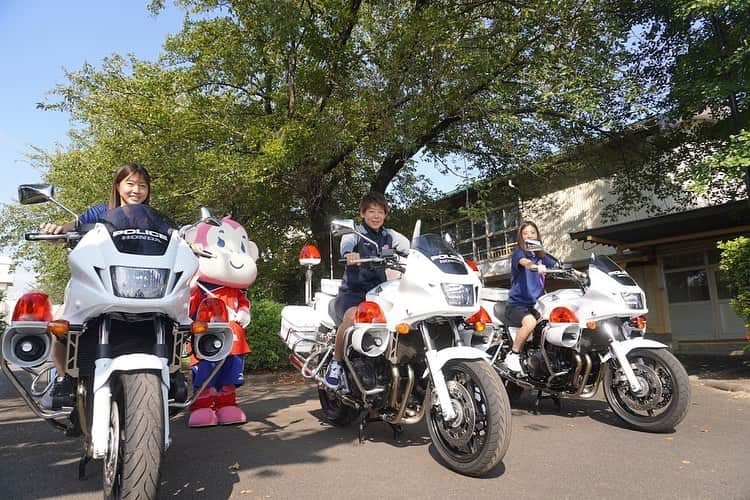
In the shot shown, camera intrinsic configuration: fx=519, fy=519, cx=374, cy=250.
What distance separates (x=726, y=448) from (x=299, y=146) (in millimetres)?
7761

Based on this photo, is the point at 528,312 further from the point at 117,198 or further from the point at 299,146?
the point at 299,146

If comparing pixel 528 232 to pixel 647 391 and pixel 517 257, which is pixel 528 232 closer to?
pixel 517 257

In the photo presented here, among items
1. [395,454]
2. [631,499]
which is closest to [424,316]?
[395,454]

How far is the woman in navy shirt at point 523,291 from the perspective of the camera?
16.6 ft

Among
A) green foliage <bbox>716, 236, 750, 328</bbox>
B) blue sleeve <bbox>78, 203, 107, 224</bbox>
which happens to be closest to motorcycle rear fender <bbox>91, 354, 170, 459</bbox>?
blue sleeve <bbox>78, 203, 107, 224</bbox>

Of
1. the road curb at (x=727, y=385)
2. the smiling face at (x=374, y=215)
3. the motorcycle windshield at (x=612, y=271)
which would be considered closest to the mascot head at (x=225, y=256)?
the smiling face at (x=374, y=215)

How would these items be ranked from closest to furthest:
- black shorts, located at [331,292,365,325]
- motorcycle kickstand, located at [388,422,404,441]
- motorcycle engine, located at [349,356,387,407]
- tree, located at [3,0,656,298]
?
1. motorcycle engine, located at [349,356,387,407]
2. motorcycle kickstand, located at [388,422,404,441]
3. black shorts, located at [331,292,365,325]
4. tree, located at [3,0,656,298]

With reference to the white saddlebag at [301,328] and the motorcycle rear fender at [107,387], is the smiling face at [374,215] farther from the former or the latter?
the motorcycle rear fender at [107,387]

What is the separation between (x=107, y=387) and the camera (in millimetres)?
2457

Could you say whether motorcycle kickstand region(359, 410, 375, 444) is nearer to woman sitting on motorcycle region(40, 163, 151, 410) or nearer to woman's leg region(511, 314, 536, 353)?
woman's leg region(511, 314, 536, 353)

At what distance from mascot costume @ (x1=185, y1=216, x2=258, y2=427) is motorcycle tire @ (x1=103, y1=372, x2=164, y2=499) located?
238 cm

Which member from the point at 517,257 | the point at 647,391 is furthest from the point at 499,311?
the point at 647,391

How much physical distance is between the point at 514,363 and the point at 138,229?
3.71m

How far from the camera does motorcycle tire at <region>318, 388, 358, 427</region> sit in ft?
15.7
